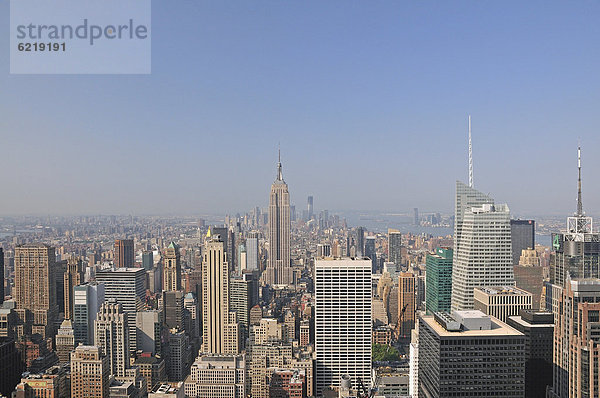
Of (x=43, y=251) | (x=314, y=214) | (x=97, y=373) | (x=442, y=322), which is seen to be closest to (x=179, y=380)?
(x=97, y=373)

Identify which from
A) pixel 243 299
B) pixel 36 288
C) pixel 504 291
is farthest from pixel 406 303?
pixel 36 288

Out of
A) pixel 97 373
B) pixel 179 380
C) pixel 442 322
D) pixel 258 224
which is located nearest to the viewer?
pixel 442 322

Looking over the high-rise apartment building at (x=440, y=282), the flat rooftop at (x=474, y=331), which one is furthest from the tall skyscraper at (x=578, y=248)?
the flat rooftop at (x=474, y=331)

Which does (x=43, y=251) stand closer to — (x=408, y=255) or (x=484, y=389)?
(x=484, y=389)

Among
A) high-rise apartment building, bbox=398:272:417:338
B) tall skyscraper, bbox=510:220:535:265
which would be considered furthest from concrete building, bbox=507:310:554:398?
high-rise apartment building, bbox=398:272:417:338

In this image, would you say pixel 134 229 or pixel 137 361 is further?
pixel 134 229

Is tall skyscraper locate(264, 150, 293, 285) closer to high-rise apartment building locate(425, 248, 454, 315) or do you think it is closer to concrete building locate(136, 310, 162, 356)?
high-rise apartment building locate(425, 248, 454, 315)

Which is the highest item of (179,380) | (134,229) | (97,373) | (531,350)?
(134,229)
